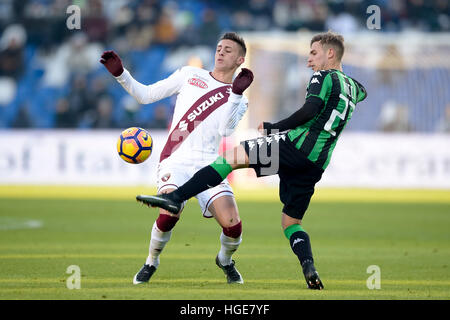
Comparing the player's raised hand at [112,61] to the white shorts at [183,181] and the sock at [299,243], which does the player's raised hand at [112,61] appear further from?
the sock at [299,243]

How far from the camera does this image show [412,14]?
2619 cm

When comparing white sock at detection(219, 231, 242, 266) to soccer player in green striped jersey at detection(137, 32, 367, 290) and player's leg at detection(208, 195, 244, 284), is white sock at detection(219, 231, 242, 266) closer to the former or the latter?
player's leg at detection(208, 195, 244, 284)

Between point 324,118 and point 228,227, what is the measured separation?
1.29 metres

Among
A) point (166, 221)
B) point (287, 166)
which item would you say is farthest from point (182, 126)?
point (287, 166)

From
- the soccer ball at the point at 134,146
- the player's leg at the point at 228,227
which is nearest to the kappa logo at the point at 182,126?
the soccer ball at the point at 134,146

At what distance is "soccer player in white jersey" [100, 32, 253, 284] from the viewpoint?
7230mm

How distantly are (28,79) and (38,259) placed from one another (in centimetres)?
1740

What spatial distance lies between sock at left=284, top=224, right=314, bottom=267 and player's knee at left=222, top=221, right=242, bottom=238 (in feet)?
1.38

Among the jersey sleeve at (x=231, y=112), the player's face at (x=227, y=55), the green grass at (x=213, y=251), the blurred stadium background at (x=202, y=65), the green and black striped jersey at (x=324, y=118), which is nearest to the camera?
the green grass at (x=213, y=251)

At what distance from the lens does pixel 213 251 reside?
10.2m

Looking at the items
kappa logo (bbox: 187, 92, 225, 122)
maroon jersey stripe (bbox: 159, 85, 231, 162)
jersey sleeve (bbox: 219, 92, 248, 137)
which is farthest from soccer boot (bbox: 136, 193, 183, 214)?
kappa logo (bbox: 187, 92, 225, 122)

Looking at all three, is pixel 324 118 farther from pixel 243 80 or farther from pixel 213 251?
pixel 213 251

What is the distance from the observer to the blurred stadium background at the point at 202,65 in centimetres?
2097

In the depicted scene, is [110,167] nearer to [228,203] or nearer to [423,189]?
[423,189]
